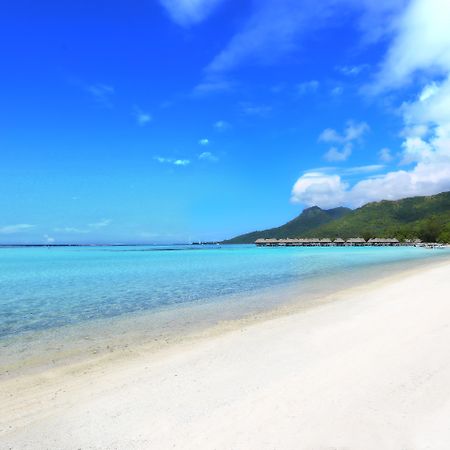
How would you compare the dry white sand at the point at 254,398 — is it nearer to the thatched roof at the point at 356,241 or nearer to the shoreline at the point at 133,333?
the shoreline at the point at 133,333

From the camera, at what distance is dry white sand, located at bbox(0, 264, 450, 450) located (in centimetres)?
455

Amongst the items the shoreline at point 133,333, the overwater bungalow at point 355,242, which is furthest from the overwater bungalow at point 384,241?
the shoreline at point 133,333

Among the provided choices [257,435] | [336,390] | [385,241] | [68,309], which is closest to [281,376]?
[336,390]

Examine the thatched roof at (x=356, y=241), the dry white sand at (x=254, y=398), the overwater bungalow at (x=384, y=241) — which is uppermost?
the thatched roof at (x=356, y=241)

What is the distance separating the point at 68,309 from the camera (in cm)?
1555

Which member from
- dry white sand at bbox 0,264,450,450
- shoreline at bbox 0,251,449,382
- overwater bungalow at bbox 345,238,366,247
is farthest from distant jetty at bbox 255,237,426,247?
dry white sand at bbox 0,264,450,450

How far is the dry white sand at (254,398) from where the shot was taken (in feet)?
14.9

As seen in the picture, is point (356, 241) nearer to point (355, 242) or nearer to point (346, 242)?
point (355, 242)

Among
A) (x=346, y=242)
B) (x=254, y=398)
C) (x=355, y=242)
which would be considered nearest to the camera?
(x=254, y=398)

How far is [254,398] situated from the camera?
5.65m

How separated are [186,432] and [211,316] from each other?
882 centimetres

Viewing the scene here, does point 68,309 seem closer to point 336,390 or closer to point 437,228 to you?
point 336,390

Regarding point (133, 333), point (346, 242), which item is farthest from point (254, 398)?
point (346, 242)

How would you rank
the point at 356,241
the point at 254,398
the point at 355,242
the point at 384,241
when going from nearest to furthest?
the point at 254,398 → the point at 384,241 → the point at 356,241 → the point at 355,242
